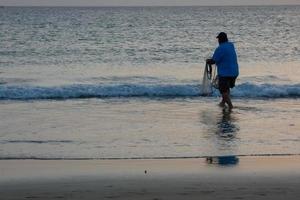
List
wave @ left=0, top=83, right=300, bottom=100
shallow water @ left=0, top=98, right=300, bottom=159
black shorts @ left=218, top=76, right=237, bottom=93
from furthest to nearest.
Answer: wave @ left=0, top=83, right=300, bottom=100 < black shorts @ left=218, top=76, right=237, bottom=93 < shallow water @ left=0, top=98, right=300, bottom=159

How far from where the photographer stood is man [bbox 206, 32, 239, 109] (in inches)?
515

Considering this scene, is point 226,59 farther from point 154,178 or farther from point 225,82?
point 154,178

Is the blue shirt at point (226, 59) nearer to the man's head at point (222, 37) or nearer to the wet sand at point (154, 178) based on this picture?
the man's head at point (222, 37)

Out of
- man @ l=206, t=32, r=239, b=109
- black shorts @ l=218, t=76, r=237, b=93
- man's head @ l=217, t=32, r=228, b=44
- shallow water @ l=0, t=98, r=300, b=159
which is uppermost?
man's head @ l=217, t=32, r=228, b=44

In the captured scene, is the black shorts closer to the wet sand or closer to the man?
the man

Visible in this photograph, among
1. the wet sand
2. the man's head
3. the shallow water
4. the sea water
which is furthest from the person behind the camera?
the man's head

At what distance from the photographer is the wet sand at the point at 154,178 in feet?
21.4

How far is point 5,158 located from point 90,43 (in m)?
31.1

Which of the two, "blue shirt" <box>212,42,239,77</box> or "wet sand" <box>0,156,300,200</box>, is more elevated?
"blue shirt" <box>212,42,239,77</box>

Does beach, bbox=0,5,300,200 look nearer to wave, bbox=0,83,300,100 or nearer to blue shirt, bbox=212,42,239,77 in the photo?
wave, bbox=0,83,300,100

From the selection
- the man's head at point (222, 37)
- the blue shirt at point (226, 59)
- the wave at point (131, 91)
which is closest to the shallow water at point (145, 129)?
the blue shirt at point (226, 59)

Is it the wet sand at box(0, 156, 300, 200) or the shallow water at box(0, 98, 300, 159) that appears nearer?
the wet sand at box(0, 156, 300, 200)

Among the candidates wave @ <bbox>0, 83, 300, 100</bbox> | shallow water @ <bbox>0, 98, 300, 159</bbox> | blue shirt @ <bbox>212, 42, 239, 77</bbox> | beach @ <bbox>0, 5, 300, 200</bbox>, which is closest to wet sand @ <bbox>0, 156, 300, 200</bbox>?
beach @ <bbox>0, 5, 300, 200</bbox>

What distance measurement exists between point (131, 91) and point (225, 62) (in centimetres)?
425
